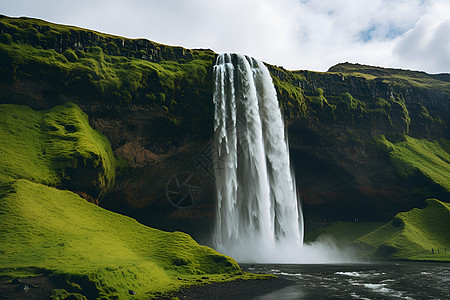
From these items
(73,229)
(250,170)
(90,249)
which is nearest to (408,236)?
(250,170)

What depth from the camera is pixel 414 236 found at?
57.3 m

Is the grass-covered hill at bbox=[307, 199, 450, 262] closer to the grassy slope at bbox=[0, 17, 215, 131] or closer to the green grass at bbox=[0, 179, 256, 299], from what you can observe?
the grassy slope at bbox=[0, 17, 215, 131]

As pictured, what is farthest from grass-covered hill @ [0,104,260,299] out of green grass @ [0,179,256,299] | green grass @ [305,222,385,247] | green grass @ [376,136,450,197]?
green grass @ [376,136,450,197]

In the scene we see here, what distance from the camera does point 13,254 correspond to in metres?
21.1

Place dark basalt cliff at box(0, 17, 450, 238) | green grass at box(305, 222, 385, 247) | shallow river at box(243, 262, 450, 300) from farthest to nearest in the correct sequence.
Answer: green grass at box(305, 222, 385, 247) → dark basalt cliff at box(0, 17, 450, 238) → shallow river at box(243, 262, 450, 300)

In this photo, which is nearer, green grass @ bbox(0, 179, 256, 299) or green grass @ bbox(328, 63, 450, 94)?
green grass @ bbox(0, 179, 256, 299)

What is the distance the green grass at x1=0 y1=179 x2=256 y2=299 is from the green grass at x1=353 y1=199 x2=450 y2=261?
34.8 meters

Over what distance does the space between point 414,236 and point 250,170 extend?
2709cm

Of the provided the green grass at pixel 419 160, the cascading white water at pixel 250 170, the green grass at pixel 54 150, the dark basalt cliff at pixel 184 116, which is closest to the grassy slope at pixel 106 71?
the dark basalt cliff at pixel 184 116

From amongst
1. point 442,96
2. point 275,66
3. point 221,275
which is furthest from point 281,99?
point 442,96

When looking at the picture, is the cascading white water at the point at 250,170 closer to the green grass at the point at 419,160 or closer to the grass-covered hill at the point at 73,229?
the grass-covered hill at the point at 73,229

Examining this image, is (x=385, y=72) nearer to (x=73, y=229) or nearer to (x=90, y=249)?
(x=73, y=229)

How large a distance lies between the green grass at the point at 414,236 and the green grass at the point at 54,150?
40.4 metres

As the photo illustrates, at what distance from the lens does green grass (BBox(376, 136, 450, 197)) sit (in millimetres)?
66188
